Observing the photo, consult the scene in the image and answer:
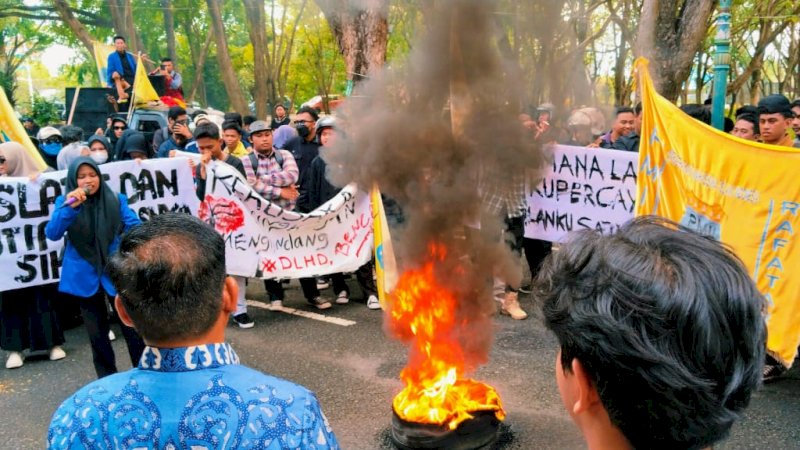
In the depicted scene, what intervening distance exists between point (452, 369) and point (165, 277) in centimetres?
269

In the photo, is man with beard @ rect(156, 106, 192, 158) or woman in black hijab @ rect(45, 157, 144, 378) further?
man with beard @ rect(156, 106, 192, 158)

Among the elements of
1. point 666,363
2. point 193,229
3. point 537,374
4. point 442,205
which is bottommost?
point 537,374

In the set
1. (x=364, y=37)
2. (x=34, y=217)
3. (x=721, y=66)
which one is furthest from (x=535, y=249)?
(x=34, y=217)

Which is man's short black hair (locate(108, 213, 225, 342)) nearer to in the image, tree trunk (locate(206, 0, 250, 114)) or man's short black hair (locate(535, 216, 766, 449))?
man's short black hair (locate(535, 216, 766, 449))

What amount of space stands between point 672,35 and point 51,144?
8.53 metres

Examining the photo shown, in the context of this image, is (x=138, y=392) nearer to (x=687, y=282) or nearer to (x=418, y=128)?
(x=687, y=282)

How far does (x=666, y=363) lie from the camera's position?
99 centimetres

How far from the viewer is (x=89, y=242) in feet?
14.3

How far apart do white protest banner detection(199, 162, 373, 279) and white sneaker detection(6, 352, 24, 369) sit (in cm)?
196

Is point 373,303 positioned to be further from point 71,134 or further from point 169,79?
point 169,79

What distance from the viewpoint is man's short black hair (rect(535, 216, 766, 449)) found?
3.27 ft

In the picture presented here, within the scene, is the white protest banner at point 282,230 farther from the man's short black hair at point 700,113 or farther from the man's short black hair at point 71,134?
the man's short black hair at point 700,113

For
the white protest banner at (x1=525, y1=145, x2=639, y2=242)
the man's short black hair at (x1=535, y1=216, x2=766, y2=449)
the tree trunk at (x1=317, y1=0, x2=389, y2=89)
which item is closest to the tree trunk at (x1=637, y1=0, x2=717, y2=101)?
the white protest banner at (x1=525, y1=145, x2=639, y2=242)

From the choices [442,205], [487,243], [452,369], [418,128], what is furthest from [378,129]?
[452,369]
